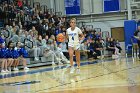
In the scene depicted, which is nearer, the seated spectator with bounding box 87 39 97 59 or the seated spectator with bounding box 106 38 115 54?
the seated spectator with bounding box 87 39 97 59

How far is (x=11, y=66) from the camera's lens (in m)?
15.7

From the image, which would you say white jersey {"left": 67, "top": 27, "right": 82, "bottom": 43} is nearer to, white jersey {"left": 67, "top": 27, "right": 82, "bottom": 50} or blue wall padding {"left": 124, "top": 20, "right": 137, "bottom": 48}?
white jersey {"left": 67, "top": 27, "right": 82, "bottom": 50}

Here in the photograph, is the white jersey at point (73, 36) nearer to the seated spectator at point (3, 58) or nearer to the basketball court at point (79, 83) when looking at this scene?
the basketball court at point (79, 83)

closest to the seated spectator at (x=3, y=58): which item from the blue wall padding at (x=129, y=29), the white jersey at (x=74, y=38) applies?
the white jersey at (x=74, y=38)

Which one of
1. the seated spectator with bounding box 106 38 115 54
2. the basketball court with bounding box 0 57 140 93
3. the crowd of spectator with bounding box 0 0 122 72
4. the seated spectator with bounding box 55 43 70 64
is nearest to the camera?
the basketball court with bounding box 0 57 140 93

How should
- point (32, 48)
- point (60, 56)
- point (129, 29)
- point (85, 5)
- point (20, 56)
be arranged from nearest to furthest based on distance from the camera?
point (20, 56)
point (32, 48)
point (60, 56)
point (129, 29)
point (85, 5)

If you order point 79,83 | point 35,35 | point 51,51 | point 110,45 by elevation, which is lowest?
point 79,83

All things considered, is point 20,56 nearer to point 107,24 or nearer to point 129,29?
point 129,29

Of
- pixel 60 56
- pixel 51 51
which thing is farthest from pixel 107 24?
pixel 51 51

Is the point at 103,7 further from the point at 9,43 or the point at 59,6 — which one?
the point at 9,43

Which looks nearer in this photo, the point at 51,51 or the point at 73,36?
the point at 73,36

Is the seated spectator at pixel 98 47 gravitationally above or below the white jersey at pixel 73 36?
below

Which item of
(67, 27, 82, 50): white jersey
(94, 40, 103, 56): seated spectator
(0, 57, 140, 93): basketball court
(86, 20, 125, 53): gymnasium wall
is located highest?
(86, 20, 125, 53): gymnasium wall

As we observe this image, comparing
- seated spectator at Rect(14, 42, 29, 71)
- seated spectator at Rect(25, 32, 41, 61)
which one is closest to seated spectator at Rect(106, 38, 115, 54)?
seated spectator at Rect(25, 32, 41, 61)
